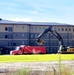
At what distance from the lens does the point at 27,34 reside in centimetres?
9856

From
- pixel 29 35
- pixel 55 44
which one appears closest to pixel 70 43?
pixel 55 44

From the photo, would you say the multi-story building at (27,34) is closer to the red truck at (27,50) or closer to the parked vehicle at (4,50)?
the parked vehicle at (4,50)

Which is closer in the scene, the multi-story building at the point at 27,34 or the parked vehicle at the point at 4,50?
the parked vehicle at the point at 4,50

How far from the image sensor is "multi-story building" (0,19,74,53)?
9556cm

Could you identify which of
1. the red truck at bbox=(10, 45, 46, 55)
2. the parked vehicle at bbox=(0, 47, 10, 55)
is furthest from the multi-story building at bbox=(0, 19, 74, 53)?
the red truck at bbox=(10, 45, 46, 55)

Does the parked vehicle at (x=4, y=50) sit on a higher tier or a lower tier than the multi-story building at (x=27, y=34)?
lower

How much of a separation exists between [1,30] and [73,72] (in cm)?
8735

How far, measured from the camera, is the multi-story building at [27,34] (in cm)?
9556

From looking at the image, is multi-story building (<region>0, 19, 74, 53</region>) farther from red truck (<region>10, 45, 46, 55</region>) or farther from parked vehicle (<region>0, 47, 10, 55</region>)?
red truck (<region>10, 45, 46, 55</region>)

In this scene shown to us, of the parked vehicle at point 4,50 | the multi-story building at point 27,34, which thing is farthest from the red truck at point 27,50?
the multi-story building at point 27,34

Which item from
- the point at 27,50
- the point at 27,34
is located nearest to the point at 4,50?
the point at 27,34

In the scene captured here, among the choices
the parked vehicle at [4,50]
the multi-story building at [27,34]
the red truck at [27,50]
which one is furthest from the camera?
the multi-story building at [27,34]

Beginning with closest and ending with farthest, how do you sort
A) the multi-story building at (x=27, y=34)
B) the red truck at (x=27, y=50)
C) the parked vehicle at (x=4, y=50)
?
the red truck at (x=27, y=50), the parked vehicle at (x=4, y=50), the multi-story building at (x=27, y=34)

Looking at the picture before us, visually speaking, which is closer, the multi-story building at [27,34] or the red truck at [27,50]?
the red truck at [27,50]
